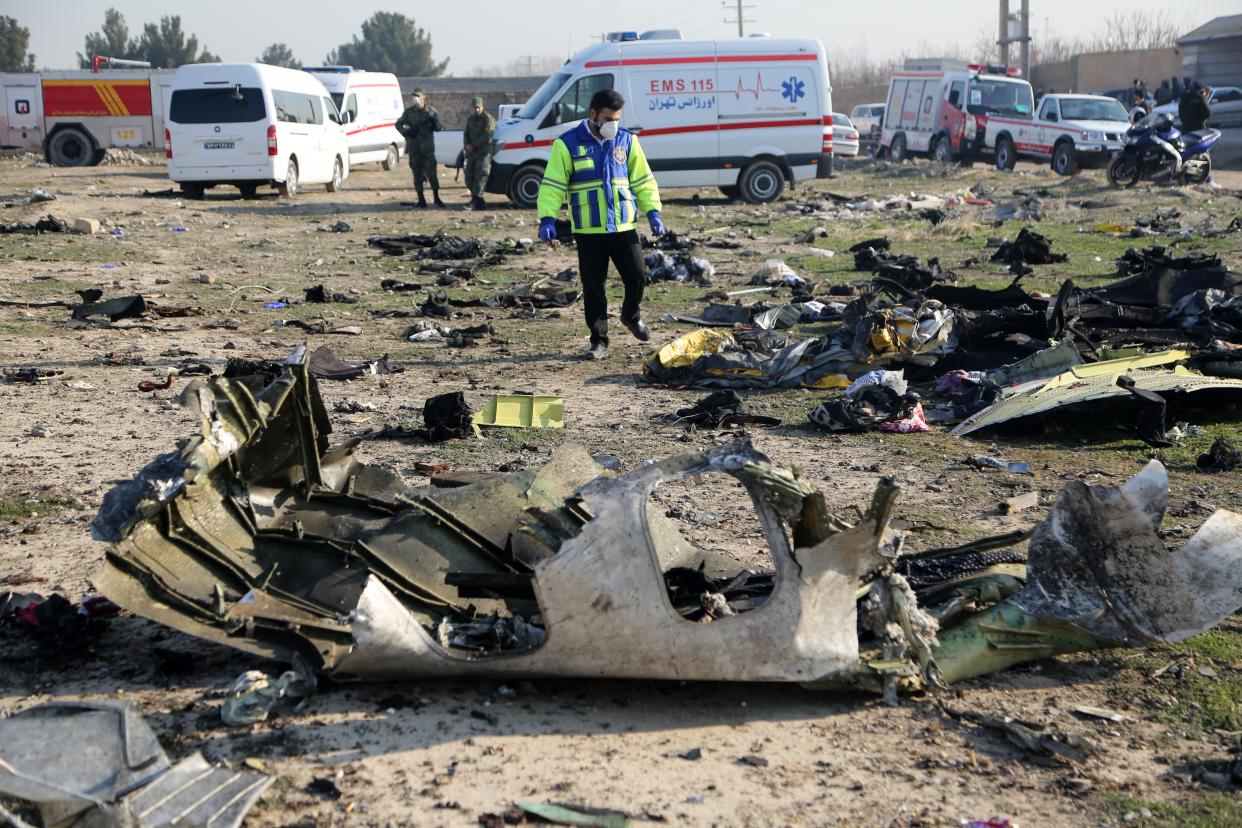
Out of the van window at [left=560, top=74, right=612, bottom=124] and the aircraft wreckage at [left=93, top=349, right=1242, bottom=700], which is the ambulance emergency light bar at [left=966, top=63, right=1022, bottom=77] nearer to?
the van window at [left=560, top=74, right=612, bottom=124]

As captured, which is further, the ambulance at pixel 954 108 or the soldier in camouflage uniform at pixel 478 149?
the ambulance at pixel 954 108

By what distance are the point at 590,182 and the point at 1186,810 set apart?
6255mm

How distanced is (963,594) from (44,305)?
30.4ft

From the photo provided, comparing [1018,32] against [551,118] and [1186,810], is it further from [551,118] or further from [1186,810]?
[1186,810]

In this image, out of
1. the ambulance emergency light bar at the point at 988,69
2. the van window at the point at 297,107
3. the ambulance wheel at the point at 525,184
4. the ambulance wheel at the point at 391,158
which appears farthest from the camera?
the ambulance emergency light bar at the point at 988,69

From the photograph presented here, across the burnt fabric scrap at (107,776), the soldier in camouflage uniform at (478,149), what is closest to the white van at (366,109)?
the soldier in camouflage uniform at (478,149)

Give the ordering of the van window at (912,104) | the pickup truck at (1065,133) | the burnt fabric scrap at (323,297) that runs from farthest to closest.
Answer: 1. the van window at (912,104)
2. the pickup truck at (1065,133)
3. the burnt fabric scrap at (323,297)

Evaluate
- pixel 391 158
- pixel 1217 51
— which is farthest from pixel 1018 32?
pixel 391 158

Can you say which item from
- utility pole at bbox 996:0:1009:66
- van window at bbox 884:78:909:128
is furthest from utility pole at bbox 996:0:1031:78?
van window at bbox 884:78:909:128

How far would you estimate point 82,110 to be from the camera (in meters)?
28.2

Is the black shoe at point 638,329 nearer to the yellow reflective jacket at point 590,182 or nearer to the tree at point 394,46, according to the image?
the yellow reflective jacket at point 590,182

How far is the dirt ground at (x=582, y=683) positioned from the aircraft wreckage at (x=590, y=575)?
166mm

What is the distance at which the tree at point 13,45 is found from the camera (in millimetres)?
53719

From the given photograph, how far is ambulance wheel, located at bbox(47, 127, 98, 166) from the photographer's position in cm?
2805
